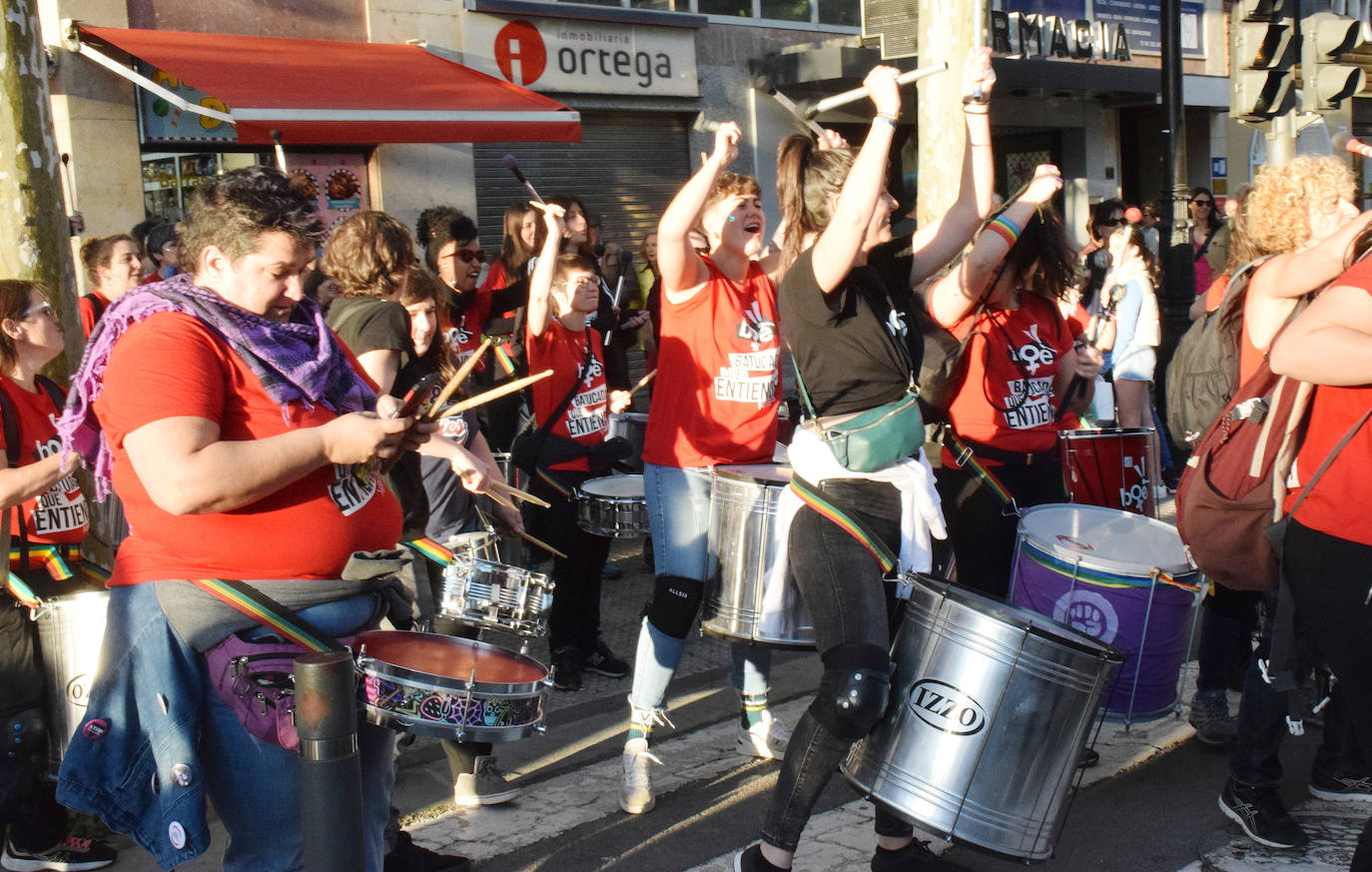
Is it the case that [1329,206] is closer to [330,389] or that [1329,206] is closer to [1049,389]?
[1049,389]

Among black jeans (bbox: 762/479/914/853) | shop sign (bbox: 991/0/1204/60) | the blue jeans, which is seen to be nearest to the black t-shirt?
black jeans (bbox: 762/479/914/853)

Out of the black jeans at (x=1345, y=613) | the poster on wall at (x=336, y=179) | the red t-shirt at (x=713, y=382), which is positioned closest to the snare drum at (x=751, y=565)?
the red t-shirt at (x=713, y=382)

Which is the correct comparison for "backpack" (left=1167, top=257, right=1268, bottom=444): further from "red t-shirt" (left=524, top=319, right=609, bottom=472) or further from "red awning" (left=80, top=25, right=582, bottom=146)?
"red awning" (left=80, top=25, right=582, bottom=146)

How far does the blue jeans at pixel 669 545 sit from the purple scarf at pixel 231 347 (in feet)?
5.47

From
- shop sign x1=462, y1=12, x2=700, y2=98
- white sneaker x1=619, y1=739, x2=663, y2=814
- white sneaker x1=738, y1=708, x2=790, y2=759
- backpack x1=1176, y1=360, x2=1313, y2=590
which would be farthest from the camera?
shop sign x1=462, y1=12, x2=700, y2=98

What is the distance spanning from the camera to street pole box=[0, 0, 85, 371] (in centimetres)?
469

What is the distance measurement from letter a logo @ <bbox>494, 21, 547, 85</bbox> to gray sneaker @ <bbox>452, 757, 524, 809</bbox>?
889cm

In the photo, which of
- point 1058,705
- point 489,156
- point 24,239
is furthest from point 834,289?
point 489,156

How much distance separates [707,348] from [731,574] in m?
0.77

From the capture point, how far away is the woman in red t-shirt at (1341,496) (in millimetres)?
2895

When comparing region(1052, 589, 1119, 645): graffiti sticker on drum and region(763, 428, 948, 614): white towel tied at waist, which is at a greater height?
region(763, 428, 948, 614): white towel tied at waist

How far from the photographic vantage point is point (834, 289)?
358cm

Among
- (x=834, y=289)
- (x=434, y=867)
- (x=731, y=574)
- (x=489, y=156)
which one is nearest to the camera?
(x=834, y=289)

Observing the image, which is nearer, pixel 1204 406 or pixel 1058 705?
pixel 1058 705
